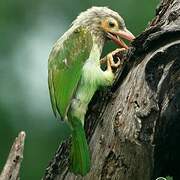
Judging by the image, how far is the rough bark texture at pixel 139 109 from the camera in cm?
685

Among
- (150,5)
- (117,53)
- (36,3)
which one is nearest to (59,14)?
(36,3)

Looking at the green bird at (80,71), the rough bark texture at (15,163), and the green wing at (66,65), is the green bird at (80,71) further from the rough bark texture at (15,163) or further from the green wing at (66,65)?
the rough bark texture at (15,163)

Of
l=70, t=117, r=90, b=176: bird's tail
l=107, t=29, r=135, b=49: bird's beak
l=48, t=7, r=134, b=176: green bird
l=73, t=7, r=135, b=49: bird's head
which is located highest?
l=73, t=7, r=135, b=49: bird's head

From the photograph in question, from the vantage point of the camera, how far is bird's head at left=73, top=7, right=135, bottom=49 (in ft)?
25.9

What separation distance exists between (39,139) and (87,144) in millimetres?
7770

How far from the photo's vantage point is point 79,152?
7125 millimetres

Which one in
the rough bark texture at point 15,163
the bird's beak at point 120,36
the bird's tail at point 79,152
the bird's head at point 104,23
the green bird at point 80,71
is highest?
the bird's head at point 104,23

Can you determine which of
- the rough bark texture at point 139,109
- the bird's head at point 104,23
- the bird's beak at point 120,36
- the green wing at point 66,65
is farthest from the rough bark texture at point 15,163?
the bird's head at point 104,23

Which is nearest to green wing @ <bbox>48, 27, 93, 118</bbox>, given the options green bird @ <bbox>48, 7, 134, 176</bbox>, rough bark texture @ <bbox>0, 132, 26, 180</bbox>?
green bird @ <bbox>48, 7, 134, 176</bbox>

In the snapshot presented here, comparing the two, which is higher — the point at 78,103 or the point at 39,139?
the point at 39,139

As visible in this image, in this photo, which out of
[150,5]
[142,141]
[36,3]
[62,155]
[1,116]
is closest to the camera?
[142,141]

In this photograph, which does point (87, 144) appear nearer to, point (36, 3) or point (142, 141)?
point (142, 141)

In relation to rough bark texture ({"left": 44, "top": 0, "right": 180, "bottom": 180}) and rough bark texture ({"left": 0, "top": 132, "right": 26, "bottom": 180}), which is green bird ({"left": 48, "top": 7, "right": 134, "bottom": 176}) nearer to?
rough bark texture ({"left": 44, "top": 0, "right": 180, "bottom": 180})

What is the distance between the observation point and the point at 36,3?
52.2ft
